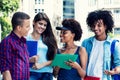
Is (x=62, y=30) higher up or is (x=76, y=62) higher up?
(x=62, y=30)

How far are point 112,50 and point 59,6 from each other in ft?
168

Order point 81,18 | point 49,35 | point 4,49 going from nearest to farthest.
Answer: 1. point 4,49
2. point 49,35
3. point 81,18

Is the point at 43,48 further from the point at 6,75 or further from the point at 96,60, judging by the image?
the point at 6,75

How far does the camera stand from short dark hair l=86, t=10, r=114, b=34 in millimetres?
4141

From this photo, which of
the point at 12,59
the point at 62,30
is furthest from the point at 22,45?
the point at 62,30

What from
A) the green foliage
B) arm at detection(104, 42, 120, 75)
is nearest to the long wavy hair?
arm at detection(104, 42, 120, 75)

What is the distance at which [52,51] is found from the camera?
14.3 ft

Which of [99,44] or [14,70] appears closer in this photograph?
[14,70]

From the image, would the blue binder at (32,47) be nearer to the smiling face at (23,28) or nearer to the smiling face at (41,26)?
the smiling face at (41,26)

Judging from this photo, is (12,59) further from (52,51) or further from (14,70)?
(52,51)

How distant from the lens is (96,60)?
410cm

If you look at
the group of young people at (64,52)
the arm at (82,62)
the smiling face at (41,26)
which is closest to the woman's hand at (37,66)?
the group of young people at (64,52)

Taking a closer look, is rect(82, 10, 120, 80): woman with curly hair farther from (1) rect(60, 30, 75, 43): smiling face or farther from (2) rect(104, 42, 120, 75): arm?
(1) rect(60, 30, 75, 43): smiling face

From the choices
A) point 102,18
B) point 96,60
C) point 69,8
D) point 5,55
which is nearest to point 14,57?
point 5,55
